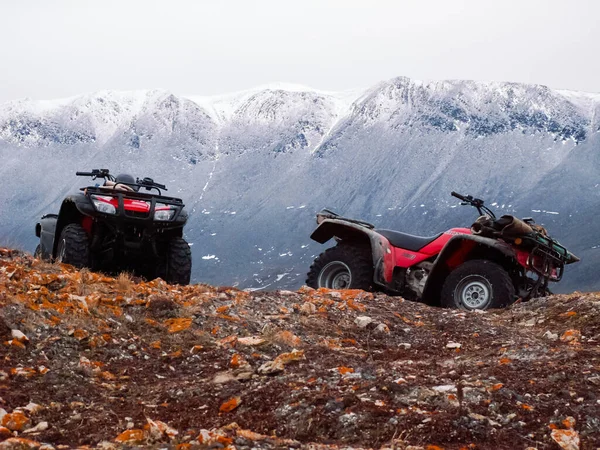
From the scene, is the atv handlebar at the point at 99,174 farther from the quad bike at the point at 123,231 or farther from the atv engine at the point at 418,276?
the atv engine at the point at 418,276

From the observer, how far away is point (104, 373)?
585cm

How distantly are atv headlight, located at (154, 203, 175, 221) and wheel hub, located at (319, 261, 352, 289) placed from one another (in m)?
2.67

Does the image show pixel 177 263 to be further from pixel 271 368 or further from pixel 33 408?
pixel 33 408

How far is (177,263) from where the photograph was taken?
11.5 metres

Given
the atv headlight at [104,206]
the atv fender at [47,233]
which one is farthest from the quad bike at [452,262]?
the atv fender at [47,233]

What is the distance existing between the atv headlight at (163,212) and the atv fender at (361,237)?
2259mm

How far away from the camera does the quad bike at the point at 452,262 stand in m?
10.8

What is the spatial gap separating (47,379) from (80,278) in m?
3.18

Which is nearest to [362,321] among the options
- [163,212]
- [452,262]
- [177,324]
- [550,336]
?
[550,336]

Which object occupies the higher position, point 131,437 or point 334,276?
point 131,437

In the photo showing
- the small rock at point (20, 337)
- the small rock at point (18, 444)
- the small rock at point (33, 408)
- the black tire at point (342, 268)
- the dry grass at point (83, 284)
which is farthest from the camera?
the black tire at point (342, 268)

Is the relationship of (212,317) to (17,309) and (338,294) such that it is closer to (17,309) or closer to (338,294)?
(17,309)

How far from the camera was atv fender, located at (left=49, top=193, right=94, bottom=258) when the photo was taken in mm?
10680

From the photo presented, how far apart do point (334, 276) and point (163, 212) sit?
299cm
